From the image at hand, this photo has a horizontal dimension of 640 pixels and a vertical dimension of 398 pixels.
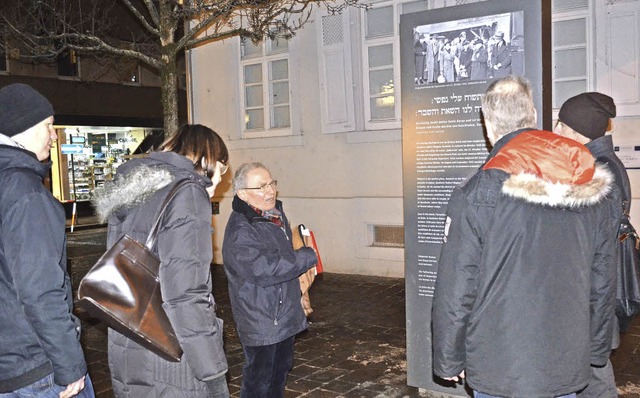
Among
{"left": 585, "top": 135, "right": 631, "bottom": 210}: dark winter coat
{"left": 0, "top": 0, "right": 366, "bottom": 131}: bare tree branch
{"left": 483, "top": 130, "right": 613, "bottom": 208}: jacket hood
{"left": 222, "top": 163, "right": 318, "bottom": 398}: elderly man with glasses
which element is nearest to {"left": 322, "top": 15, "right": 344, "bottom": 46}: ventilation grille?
{"left": 0, "top": 0, "right": 366, "bottom": 131}: bare tree branch

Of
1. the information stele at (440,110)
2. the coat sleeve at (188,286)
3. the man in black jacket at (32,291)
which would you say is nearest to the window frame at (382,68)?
the information stele at (440,110)

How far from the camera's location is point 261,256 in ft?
13.4

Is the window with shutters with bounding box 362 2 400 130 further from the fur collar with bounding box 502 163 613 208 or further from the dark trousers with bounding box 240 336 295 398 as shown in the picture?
the fur collar with bounding box 502 163 613 208

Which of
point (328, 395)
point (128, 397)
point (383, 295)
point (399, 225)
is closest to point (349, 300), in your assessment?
point (383, 295)

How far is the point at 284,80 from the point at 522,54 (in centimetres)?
807

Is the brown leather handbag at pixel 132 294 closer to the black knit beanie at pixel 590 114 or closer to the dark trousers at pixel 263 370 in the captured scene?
the dark trousers at pixel 263 370

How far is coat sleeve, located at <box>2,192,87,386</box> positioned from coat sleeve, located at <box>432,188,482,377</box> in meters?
1.58

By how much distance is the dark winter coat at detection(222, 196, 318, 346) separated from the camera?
410 centimetres

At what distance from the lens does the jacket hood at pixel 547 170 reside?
2.63m

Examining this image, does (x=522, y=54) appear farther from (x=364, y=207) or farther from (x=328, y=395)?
(x=364, y=207)

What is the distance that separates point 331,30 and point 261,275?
8.04m

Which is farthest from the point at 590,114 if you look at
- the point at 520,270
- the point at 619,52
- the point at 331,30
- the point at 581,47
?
the point at 331,30

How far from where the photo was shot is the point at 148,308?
2961 millimetres

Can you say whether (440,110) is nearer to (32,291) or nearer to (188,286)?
(188,286)
